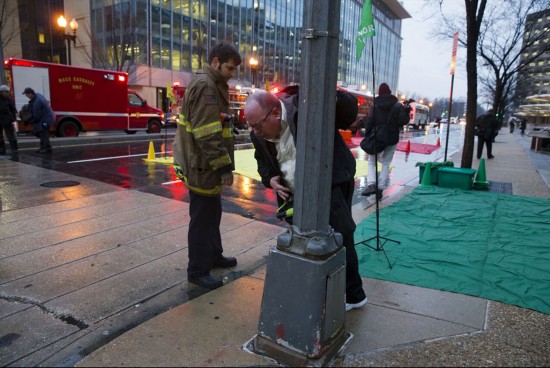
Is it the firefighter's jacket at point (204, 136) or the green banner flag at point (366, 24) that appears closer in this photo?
the firefighter's jacket at point (204, 136)

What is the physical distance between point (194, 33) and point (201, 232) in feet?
137

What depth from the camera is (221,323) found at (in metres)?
2.91

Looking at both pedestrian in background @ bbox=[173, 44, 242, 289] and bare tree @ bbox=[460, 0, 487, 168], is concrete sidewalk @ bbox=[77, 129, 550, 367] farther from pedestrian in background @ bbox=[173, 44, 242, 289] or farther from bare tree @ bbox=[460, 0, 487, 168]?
bare tree @ bbox=[460, 0, 487, 168]

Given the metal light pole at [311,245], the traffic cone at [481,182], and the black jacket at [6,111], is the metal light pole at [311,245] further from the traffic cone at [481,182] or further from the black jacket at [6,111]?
the black jacket at [6,111]

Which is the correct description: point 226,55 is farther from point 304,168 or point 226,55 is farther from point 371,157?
point 371,157

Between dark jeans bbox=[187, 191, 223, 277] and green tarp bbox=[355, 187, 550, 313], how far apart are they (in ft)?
5.20

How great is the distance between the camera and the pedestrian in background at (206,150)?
3.18m

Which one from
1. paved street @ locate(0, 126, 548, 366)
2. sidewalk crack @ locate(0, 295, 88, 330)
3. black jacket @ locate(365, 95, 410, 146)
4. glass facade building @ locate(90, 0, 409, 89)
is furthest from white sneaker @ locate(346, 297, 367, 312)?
glass facade building @ locate(90, 0, 409, 89)

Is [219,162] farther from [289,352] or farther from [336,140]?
[289,352]

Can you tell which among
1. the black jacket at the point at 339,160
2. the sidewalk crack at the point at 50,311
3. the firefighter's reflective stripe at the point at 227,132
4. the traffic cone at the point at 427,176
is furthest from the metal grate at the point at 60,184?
the traffic cone at the point at 427,176

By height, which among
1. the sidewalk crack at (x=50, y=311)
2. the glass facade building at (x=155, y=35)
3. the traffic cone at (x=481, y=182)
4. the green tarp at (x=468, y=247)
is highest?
the glass facade building at (x=155, y=35)

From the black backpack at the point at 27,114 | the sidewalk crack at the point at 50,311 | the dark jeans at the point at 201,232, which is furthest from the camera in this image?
the black backpack at the point at 27,114

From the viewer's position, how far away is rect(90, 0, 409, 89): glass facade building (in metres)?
34.4

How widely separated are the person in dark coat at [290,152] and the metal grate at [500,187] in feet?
21.5
